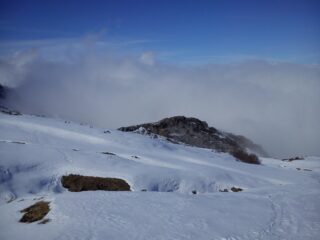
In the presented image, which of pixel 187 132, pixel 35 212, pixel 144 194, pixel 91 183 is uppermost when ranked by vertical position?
pixel 187 132

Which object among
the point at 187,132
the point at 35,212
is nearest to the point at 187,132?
the point at 187,132

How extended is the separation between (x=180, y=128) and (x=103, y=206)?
57190mm

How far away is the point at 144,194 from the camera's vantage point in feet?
81.4

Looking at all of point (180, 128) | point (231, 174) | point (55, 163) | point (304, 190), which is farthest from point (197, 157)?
point (180, 128)

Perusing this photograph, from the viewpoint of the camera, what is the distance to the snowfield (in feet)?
59.0

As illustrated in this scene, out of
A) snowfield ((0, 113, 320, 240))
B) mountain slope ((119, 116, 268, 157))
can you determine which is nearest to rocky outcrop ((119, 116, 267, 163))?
mountain slope ((119, 116, 268, 157))

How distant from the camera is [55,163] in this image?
100ft

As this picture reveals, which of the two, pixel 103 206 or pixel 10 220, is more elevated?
pixel 103 206

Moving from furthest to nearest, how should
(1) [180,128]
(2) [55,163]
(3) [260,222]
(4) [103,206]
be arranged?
(1) [180,128] → (2) [55,163] → (4) [103,206] → (3) [260,222]

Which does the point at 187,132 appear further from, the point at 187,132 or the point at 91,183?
the point at 91,183

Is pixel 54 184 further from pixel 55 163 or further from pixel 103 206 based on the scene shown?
pixel 103 206

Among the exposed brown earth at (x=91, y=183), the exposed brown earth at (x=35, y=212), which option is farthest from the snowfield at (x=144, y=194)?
the exposed brown earth at (x=91, y=183)

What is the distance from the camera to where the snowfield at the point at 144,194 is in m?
18.0

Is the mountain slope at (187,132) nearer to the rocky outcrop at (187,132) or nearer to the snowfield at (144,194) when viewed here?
the rocky outcrop at (187,132)
